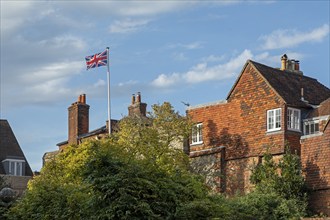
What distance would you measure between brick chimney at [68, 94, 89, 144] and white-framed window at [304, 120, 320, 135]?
24.6 m

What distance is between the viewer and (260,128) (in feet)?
168

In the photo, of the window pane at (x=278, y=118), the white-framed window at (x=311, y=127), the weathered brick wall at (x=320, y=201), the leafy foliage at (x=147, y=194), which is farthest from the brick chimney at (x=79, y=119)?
the weathered brick wall at (x=320, y=201)

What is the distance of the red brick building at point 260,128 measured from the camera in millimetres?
48219

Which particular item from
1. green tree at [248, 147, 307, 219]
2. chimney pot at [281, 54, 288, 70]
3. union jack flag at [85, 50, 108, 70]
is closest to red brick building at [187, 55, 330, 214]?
green tree at [248, 147, 307, 219]

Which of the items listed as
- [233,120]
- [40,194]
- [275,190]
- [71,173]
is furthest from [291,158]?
[40,194]

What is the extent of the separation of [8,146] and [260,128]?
30566mm

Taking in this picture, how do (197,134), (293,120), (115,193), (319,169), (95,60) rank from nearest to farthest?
(115,193) → (319,169) → (293,120) → (197,134) → (95,60)

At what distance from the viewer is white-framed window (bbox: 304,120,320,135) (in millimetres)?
49906

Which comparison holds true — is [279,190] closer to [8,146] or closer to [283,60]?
[283,60]

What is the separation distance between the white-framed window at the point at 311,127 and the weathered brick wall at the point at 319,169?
5.08 ft

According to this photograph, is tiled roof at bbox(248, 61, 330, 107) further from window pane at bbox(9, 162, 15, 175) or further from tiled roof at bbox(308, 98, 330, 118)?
window pane at bbox(9, 162, 15, 175)

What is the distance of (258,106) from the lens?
51.7m

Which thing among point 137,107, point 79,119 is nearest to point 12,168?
point 79,119

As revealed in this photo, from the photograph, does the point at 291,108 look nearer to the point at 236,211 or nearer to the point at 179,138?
the point at 179,138
